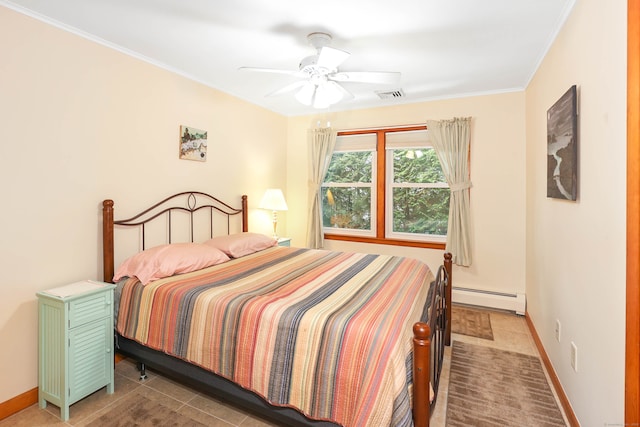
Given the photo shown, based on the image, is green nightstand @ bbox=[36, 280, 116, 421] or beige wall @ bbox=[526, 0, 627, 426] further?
green nightstand @ bbox=[36, 280, 116, 421]

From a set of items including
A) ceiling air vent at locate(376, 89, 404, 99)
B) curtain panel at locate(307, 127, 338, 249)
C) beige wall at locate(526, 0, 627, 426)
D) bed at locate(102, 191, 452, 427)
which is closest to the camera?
beige wall at locate(526, 0, 627, 426)

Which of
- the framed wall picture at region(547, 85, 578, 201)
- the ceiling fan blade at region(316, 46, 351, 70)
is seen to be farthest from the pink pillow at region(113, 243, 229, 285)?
the framed wall picture at region(547, 85, 578, 201)

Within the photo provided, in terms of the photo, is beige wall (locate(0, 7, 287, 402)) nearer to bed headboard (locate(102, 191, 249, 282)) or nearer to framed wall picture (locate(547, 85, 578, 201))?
bed headboard (locate(102, 191, 249, 282))

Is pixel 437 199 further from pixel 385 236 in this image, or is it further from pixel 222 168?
pixel 222 168

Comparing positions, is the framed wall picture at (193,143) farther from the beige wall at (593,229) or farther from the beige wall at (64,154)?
the beige wall at (593,229)

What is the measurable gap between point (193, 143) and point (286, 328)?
2339 millimetres

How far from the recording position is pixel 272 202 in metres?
4.10

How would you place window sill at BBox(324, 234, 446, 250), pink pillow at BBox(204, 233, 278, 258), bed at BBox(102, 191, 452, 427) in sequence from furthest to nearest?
window sill at BBox(324, 234, 446, 250)
pink pillow at BBox(204, 233, 278, 258)
bed at BBox(102, 191, 452, 427)

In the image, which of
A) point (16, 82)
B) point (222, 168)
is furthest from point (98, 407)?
point (222, 168)

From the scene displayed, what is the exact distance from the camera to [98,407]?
2.04 metres

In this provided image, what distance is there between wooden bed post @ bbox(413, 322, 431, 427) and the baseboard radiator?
269cm

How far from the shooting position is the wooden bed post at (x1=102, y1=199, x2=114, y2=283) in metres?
2.43

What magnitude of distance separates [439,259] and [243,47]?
3238 millimetres

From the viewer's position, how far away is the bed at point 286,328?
1.42 metres
